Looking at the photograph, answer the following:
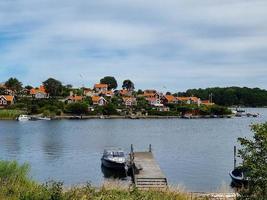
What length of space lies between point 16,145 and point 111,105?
10952 centimetres

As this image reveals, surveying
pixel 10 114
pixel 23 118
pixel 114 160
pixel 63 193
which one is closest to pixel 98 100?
pixel 10 114

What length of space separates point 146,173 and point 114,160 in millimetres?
10641


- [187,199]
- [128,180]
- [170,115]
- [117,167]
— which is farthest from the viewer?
[170,115]

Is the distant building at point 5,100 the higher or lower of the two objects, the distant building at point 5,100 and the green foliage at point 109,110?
the higher

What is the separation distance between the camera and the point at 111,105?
639ft

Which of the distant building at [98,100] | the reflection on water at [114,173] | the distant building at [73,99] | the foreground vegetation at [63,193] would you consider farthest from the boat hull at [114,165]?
the distant building at [98,100]

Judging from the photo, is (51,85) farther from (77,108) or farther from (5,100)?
(5,100)

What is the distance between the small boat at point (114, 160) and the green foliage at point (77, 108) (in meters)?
127

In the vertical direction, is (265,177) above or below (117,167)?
above

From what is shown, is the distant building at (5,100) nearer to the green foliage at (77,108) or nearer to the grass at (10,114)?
the grass at (10,114)

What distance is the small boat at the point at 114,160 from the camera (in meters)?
51.4

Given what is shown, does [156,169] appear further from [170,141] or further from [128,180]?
[170,141]

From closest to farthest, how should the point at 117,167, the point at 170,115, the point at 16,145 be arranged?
the point at 117,167 < the point at 16,145 < the point at 170,115

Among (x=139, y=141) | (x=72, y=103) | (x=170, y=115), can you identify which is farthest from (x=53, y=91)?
(x=139, y=141)
